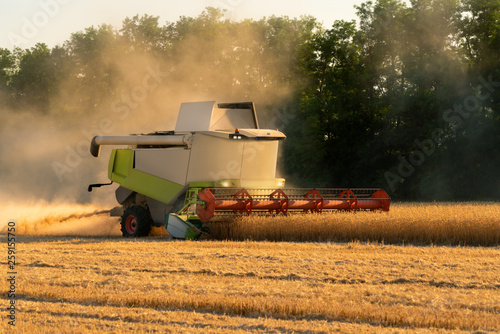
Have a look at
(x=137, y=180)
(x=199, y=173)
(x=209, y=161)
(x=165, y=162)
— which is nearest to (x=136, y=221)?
(x=137, y=180)

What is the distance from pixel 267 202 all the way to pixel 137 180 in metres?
2.97

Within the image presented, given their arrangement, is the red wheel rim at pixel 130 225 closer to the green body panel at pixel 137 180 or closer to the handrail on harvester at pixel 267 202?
the green body panel at pixel 137 180

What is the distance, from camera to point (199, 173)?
46.1 feet

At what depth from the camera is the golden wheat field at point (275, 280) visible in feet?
20.4

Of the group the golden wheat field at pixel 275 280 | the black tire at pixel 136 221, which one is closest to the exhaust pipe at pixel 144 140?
the black tire at pixel 136 221

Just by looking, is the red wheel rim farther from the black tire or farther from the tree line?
the tree line

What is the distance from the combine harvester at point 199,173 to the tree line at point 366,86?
37.2 feet

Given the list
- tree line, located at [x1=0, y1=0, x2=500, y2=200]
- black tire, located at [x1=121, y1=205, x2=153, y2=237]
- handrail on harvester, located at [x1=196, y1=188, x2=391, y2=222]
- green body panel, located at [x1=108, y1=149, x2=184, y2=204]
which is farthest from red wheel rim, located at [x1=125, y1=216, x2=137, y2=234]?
tree line, located at [x1=0, y1=0, x2=500, y2=200]

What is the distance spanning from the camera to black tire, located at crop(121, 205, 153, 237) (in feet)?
47.0

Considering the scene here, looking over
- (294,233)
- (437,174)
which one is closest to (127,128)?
(437,174)

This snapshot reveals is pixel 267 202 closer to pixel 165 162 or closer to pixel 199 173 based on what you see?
pixel 199 173

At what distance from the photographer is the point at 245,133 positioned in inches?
568

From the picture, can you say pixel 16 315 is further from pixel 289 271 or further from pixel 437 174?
pixel 437 174

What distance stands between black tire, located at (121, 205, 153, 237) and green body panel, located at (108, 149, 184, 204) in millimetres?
394
